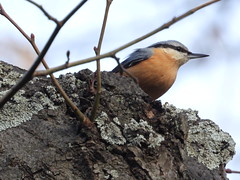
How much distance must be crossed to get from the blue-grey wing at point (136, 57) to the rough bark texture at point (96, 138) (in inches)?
60.3

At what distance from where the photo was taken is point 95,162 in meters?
1.90

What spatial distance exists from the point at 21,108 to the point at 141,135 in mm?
571

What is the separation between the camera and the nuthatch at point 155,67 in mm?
3672

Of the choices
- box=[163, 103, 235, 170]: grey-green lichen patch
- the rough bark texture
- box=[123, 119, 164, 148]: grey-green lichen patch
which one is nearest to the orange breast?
box=[163, 103, 235, 170]: grey-green lichen patch

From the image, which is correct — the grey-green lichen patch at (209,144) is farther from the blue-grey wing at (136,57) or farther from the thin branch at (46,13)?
the blue-grey wing at (136,57)

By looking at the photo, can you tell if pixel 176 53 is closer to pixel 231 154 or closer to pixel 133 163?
pixel 231 154

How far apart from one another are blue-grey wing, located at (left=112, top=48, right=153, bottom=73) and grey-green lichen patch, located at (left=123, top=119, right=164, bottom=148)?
5.83 feet

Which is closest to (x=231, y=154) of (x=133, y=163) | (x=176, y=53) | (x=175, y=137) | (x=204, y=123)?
(x=204, y=123)

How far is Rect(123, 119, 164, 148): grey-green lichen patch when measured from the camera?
198 cm

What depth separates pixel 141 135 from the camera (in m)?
1.99

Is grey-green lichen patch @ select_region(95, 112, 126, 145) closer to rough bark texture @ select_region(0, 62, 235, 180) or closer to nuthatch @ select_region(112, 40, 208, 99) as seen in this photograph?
rough bark texture @ select_region(0, 62, 235, 180)

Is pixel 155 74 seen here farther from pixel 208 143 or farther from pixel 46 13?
pixel 46 13

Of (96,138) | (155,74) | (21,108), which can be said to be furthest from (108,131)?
(155,74)

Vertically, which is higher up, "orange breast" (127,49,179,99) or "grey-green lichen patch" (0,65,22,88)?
"orange breast" (127,49,179,99)
